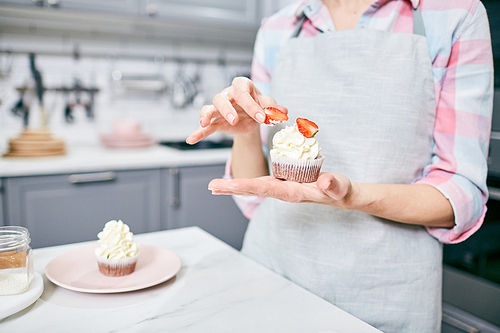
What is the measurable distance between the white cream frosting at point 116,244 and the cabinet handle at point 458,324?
130cm

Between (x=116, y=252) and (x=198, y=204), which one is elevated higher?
(x=116, y=252)

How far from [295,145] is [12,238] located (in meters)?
0.57

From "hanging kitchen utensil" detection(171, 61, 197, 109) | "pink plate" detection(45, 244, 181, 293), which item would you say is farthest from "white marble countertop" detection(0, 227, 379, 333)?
"hanging kitchen utensil" detection(171, 61, 197, 109)

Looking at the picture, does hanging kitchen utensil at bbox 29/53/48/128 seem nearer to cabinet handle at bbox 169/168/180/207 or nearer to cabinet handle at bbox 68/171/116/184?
cabinet handle at bbox 68/171/116/184

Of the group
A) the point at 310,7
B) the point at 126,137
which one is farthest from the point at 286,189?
the point at 126,137

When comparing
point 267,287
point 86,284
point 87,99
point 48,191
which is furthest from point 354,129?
point 87,99

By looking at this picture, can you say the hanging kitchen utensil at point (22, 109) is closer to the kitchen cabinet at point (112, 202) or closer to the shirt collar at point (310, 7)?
the kitchen cabinet at point (112, 202)

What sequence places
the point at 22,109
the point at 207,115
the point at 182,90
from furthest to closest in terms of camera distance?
the point at 182,90, the point at 22,109, the point at 207,115

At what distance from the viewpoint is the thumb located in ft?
2.16

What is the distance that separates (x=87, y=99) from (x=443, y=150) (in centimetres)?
209

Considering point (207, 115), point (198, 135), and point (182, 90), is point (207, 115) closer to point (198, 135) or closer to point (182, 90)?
point (198, 135)

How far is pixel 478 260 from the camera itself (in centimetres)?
152

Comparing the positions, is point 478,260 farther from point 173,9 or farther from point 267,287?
point 173,9

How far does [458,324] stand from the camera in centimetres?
156
